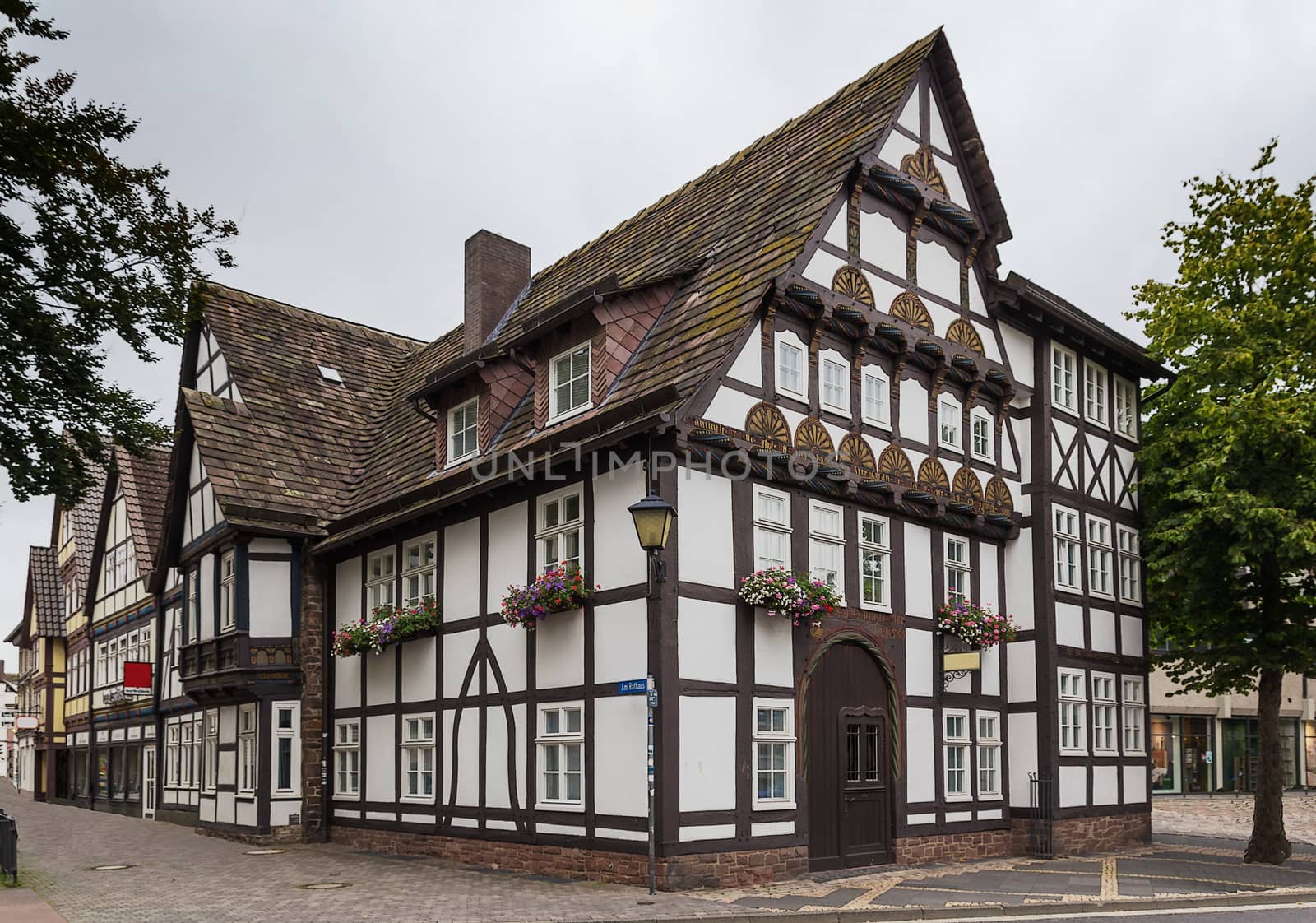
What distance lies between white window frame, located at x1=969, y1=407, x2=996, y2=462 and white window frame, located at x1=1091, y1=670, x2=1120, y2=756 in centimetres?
471

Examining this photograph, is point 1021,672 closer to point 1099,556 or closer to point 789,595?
point 1099,556

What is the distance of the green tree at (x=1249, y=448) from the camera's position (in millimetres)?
21594

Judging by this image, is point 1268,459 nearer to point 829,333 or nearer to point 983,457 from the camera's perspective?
point 983,457

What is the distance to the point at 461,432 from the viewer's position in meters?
23.1

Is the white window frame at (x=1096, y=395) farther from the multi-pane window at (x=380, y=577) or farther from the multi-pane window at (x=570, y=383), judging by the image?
the multi-pane window at (x=380, y=577)

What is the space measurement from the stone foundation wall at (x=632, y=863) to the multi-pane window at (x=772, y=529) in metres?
4.00

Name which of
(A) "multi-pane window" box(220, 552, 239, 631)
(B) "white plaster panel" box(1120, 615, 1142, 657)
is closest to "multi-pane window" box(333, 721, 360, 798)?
(A) "multi-pane window" box(220, 552, 239, 631)

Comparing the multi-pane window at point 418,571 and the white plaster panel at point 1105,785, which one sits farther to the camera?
the white plaster panel at point 1105,785

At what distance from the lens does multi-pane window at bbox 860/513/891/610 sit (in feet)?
65.7

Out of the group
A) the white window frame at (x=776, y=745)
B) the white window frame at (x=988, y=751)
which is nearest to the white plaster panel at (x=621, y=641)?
the white window frame at (x=776, y=745)

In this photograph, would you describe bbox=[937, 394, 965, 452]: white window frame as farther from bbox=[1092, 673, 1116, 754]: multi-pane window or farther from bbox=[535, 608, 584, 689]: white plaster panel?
bbox=[535, 608, 584, 689]: white plaster panel

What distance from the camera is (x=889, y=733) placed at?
790 inches

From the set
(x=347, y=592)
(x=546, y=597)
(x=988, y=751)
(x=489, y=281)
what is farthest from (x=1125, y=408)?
(x=347, y=592)

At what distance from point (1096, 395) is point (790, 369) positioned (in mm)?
9435
